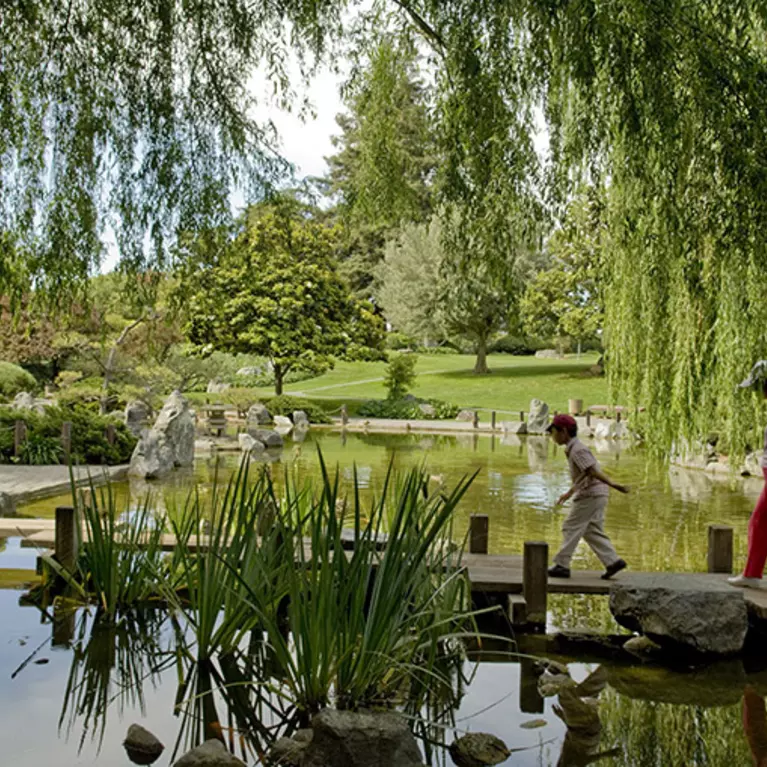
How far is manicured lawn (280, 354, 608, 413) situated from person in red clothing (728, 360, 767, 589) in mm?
25383

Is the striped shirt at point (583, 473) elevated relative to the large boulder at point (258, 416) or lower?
elevated

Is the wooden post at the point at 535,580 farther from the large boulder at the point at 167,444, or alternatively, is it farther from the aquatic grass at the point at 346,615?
the large boulder at the point at 167,444

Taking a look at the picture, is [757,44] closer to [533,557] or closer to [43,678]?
[533,557]

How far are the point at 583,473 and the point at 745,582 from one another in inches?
51.7

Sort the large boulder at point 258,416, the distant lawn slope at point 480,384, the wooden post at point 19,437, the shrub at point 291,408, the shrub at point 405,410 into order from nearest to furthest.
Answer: the wooden post at point 19,437
the large boulder at point 258,416
the shrub at point 291,408
the shrub at point 405,410
the distant lawn slope at point 480,384

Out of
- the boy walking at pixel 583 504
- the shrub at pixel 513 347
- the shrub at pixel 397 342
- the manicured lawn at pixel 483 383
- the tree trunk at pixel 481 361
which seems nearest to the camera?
the boy walking at pixel 583 504

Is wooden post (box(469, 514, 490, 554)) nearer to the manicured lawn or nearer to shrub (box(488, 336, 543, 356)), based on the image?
the manicured lawn

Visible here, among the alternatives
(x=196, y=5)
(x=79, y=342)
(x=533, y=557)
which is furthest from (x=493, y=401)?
(x=196, y=5)

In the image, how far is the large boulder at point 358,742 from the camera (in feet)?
11.8

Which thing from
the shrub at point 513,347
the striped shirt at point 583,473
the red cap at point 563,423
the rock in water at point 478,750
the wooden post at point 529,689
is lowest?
the wooden post at point 529,689

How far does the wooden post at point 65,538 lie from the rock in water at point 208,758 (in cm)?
333

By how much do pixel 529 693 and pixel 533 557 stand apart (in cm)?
134

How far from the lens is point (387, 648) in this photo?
404 centimetres

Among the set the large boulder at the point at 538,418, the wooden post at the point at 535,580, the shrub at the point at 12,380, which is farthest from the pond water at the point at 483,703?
the shrub at the point at 12,380
